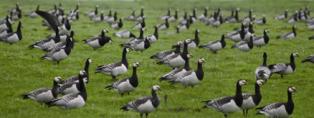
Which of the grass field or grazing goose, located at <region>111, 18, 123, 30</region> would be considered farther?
grazing goose, located at <region>111, 18, 123, 30</region>

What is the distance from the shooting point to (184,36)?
53.5 meters

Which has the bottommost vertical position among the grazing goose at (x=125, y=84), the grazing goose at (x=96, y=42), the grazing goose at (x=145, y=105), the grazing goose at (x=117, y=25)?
the grazing goose at (x=117, y=25)

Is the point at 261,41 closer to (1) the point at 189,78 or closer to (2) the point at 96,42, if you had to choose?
(2) the point at 96,42

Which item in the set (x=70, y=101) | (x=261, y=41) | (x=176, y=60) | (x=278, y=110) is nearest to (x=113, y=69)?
(x=176, y=60)

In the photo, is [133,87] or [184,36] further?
[184,36]

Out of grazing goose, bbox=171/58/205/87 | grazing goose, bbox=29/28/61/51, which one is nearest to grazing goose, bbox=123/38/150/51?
grazing goose, bbox=29/28/61/51

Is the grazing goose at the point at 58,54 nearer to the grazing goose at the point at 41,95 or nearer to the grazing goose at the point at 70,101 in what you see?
the grazing goose at the point at 41,95

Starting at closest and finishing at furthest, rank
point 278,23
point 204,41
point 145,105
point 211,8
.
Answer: point 145,105 < point 204,41 < point 278,23 < point 211,8

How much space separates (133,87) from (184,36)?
29.3 m

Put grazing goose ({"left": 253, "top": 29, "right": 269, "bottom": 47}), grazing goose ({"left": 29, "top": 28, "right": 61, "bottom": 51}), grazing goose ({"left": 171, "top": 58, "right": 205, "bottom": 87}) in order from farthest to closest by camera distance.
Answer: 1. grazing goose ({"left": 253, "top": 29, "right": 269, "bottom": 47})
2. grazing goose ({"left": 29, "top": 28, "right": 61, "bottom": 51})
3. grazing goose ({"left": 171, "top": 58, "right": 205, "bottom": 87})

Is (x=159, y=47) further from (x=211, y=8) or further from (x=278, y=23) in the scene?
(x=211, y=8)

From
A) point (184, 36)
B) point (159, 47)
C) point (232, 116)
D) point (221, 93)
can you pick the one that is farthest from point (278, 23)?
point (232, 116)

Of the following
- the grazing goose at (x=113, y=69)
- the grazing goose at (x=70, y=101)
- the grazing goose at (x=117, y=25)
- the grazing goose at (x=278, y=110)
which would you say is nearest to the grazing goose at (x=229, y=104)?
the grazing goose at (x=278, y=110)

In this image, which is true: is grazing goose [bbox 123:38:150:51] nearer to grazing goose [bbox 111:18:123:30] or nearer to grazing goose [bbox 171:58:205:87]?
grazing goose [bbox 171:58:205:87]
